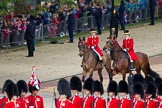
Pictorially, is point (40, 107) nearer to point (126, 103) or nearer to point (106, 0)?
point (126, 103)

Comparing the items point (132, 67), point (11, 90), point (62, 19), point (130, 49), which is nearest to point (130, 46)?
Answer: point (130, 49)

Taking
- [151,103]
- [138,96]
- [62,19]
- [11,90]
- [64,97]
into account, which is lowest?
[151,103]

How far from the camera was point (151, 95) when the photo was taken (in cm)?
2308

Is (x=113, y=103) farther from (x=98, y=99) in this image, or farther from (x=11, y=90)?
(x=11, y=90)

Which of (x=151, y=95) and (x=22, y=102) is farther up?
(x=151, y=95)

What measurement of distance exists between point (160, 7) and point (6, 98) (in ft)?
103

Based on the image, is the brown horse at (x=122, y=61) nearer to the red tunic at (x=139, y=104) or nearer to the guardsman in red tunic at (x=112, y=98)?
the guardsman in red tunic at (x=112, y=98)

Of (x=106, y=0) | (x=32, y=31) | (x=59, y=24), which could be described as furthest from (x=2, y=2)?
(x=106, y=0)

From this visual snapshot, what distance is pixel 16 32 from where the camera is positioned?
43125 mm

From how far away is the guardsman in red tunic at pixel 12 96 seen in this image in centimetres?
2195

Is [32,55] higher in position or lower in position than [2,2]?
lower

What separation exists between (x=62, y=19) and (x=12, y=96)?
24.6 metres

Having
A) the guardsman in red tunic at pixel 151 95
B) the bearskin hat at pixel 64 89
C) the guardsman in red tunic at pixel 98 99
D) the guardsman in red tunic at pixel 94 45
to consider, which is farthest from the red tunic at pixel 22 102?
the guardsman in red tunic at pixel 94 45

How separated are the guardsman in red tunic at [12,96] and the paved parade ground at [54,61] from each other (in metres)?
6.87
